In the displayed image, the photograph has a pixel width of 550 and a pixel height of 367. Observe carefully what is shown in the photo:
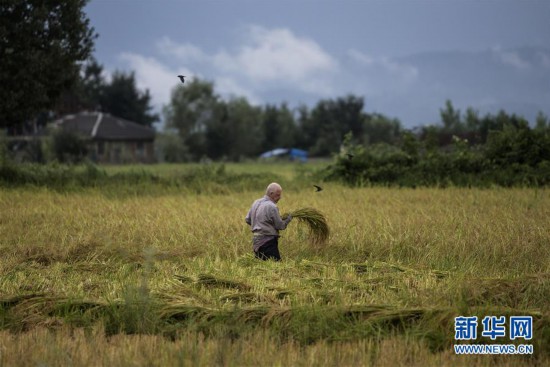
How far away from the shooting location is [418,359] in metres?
6.08

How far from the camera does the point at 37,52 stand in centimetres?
2448

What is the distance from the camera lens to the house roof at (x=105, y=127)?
5734 cm

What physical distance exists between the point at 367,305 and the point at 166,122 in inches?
2333

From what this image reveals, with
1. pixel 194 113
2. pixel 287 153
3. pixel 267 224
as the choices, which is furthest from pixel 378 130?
pixel 267 224

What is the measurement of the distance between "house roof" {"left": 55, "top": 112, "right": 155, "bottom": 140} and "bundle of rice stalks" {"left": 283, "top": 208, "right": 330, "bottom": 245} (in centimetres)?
4764

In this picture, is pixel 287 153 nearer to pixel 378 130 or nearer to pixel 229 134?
pixel 378 130

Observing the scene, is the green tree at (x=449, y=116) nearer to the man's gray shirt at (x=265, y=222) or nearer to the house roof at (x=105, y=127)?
the house roof at (x=105, y=127)

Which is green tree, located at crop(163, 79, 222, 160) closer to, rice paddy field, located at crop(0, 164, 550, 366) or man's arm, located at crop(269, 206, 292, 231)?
rice paddy field, located at crop(0, 164, 550, 366)

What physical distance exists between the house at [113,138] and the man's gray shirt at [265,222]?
4756 cm

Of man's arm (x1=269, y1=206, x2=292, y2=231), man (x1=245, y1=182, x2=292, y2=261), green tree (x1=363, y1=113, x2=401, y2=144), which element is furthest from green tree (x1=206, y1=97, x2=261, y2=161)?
man's arm (x1=269, y1=206, x2=292, y2=231)

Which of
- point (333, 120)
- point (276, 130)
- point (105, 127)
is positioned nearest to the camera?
point (105, 127)

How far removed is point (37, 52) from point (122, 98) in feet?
153

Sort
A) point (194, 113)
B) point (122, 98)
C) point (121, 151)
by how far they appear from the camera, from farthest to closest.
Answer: point (122, 98) → point (194, 113) → point (121, 151)

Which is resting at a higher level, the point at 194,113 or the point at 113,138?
the point at 194,113
